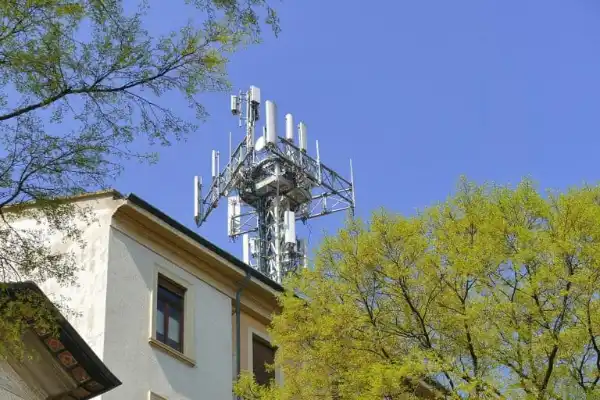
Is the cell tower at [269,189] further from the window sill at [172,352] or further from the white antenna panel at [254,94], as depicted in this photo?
the window sill at [172,352]

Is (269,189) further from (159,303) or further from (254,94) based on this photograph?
(159,303)

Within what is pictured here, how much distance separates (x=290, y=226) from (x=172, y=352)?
63.3 ft

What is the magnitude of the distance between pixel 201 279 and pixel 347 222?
4.19 m

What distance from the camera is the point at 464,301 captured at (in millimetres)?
18797

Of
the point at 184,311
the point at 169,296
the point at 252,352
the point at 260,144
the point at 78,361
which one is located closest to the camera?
the point at 78,361

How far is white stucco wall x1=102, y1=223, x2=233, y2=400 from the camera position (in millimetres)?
19558

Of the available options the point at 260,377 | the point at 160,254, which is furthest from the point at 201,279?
the point at 260,377

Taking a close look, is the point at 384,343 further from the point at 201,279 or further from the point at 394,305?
the point at 201,279

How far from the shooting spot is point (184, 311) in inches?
869

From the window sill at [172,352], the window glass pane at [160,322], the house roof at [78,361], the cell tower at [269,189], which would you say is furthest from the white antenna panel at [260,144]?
the house roof at [78,361]

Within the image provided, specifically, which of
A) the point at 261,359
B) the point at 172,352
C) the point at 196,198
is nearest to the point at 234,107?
the point at 196,198

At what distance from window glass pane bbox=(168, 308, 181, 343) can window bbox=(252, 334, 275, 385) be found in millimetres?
2682

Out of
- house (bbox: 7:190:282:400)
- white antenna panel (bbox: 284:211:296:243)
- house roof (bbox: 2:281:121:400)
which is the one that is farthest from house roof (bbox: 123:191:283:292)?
white antenna panel (bbox: 284:211:296:243)

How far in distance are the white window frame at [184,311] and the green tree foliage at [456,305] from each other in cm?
141
